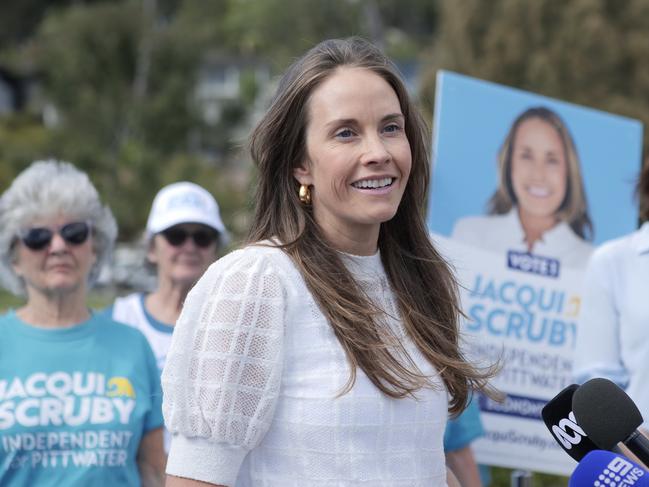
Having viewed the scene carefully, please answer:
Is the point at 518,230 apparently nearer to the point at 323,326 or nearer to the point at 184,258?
the point at 184,258

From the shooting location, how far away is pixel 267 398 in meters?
2.12

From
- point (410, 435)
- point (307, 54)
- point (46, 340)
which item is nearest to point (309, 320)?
Answer: point (410, 435)

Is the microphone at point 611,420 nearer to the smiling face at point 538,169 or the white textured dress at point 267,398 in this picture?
the white textured dress at point 267,398

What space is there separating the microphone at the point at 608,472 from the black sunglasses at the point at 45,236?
2418 millimetres

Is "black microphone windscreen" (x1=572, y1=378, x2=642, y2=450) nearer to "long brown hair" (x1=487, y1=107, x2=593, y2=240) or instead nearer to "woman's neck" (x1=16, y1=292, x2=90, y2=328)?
"woman's neck" (x1=16, y1=292, x2=90, y2=328)

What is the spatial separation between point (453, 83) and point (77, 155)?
20.0 m

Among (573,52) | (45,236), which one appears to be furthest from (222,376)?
(573,52)

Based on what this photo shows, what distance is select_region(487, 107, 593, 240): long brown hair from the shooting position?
4570 mm

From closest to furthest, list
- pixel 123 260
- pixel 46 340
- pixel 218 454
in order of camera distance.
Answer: pixel 218 454 < pixel 46 340 < pixel 123 260

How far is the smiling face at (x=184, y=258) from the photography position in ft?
15.9

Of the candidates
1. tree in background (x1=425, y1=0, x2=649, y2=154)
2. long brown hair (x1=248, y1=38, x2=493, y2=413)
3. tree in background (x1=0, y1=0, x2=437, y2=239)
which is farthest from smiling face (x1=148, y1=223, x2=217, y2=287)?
tree in background (x1=425, y1=0, x2=649, y2=154)

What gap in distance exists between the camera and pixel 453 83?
4.46 meters

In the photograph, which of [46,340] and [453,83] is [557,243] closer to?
[453,83]

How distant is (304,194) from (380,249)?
0.97 feet
